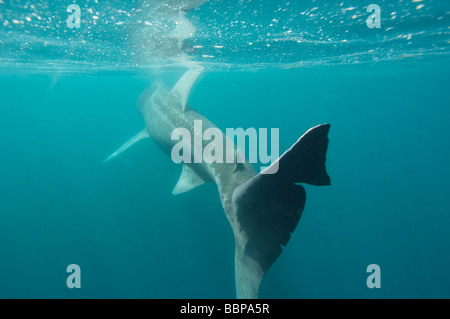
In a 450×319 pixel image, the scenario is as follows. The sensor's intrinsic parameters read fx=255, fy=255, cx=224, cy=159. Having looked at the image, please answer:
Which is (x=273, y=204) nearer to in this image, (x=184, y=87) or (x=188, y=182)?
(x=188, y=182)

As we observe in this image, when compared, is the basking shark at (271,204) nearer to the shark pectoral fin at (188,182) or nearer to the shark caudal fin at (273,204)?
the shark caudal fin at (273,204)

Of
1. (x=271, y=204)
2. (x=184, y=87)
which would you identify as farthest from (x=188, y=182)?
(x=271, y=204)

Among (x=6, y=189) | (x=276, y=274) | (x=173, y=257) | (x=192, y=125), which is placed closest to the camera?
(x=192, y=125)

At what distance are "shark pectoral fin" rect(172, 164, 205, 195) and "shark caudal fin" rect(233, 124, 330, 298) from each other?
11.8 ft

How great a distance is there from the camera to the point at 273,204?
3.33 m

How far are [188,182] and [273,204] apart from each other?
4.58 meters

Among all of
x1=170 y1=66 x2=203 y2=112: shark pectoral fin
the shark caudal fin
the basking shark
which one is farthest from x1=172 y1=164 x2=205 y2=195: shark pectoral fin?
the shark caudal fin

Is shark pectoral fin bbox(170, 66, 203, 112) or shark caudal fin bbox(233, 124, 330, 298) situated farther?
shark pectoral fin bbox(170, 66, 203, 112)

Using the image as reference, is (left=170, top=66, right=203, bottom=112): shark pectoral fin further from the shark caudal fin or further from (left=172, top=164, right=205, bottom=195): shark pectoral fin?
the shark caudal fin

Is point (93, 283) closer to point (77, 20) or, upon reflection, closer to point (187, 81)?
point (187, 81)

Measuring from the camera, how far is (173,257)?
48.0 ft

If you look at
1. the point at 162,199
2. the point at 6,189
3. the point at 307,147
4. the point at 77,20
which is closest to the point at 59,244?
the point at 162,199

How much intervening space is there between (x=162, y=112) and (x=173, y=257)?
915 cm

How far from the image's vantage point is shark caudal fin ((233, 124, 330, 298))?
2.78m
